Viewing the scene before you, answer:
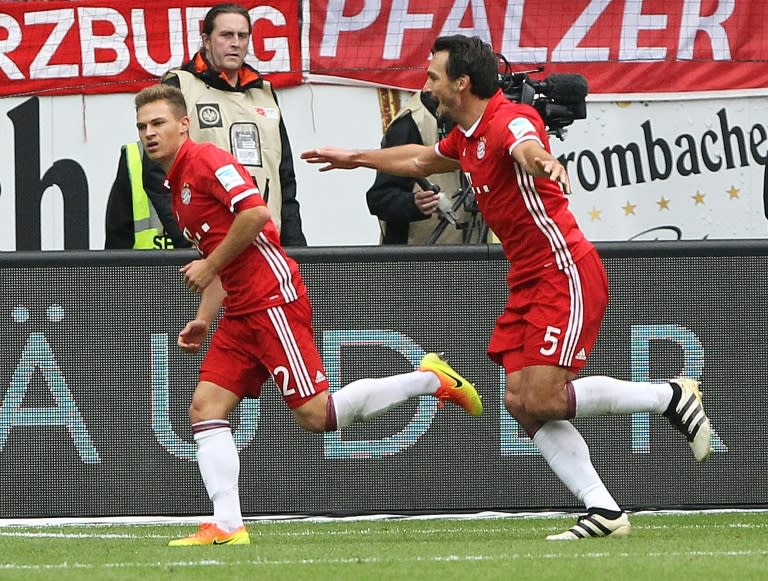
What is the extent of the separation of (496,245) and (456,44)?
161 centimetres

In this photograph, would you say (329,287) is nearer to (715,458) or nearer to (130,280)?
(130,280)

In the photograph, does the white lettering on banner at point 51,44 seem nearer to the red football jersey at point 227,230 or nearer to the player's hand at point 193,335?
the red football jersey at point 227,230

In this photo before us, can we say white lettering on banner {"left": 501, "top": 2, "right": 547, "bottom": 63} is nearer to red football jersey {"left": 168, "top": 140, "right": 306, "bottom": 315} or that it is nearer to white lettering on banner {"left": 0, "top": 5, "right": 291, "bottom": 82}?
white lettering on banner {"left": 0, "top": 5, "right": 291, "bottom": 82}

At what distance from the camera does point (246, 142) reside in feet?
30.3

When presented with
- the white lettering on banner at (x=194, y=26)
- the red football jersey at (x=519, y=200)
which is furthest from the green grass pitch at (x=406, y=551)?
the white lettering on banner at (x=194, y=26)

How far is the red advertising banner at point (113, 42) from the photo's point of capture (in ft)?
36.4

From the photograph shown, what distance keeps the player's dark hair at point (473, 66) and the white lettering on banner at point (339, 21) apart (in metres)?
3.96

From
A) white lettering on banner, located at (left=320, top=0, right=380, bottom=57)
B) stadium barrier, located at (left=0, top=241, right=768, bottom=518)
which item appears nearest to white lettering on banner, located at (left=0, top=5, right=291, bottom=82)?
white lettering on banner, located at (left=320, top=0, right=380, bottom=57)

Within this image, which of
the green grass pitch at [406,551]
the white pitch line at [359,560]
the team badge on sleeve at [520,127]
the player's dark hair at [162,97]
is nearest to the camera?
the green grass pitch at [406,551]

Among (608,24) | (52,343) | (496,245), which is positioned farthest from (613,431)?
(608,24)

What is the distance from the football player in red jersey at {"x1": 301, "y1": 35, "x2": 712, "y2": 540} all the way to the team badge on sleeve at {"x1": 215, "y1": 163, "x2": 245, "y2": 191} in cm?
88

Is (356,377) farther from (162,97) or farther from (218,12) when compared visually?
(218,12)

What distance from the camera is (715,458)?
27.8ft

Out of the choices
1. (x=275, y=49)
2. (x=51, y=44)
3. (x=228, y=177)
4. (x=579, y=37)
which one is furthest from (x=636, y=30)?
(x=228, y=177)
